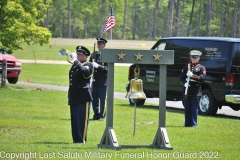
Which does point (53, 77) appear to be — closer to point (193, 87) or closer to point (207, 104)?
point (207, 104)

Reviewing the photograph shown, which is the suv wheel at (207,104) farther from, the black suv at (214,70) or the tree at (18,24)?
the tree at (18,24)

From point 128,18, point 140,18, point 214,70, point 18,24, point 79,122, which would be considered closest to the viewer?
point 79,122

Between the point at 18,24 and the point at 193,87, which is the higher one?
the point at 18,24

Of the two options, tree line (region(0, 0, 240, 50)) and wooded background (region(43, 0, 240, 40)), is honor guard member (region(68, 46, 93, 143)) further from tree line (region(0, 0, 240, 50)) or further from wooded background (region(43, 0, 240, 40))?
wooded background (region(43, 0, 240, 40))

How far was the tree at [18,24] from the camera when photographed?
2495 cm

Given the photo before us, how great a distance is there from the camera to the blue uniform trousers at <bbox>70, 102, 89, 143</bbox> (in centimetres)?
1166

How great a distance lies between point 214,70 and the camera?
1802 centimetres

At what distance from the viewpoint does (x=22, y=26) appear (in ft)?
82.9

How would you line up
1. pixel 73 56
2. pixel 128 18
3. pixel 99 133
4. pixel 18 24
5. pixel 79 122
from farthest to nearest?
pixel 128 18
pixel 18 24
pixel 99 133
pixel 79 122
pixel 73 56

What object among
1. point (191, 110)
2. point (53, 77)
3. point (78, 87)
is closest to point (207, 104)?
point (191, 110)

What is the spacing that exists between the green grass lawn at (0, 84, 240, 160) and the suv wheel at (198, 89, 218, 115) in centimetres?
63

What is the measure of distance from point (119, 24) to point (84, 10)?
1085 cm

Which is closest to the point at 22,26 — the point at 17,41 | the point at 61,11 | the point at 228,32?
the point at 17,41

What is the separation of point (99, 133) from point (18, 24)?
501 inches
